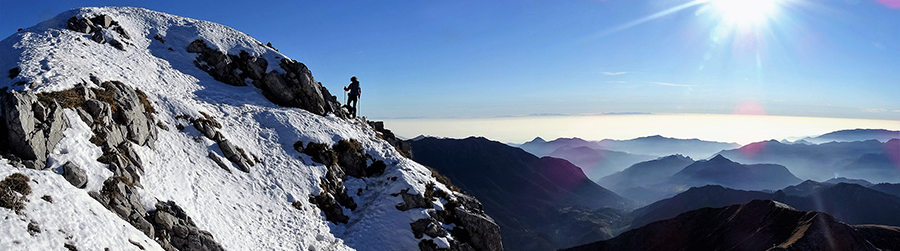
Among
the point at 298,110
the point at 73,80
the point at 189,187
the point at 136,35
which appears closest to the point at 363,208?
the point at 189,187

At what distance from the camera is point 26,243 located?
31.7ft

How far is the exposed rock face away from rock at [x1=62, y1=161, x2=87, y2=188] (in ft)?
1.83

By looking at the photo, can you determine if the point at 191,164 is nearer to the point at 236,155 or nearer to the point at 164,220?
the point at 236,155

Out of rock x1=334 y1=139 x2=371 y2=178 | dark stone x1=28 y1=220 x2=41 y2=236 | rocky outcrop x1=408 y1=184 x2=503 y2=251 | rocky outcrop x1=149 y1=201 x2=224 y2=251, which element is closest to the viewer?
dark stone x1=28 y1=220 x2=41 y2=236

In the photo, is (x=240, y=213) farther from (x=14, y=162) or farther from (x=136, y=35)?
(x=136, y=35)

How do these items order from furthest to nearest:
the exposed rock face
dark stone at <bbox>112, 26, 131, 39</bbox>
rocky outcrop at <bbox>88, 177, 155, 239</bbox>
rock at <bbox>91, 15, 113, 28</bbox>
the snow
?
1. dark stone at <bbox>112, 26, 131, 39</bbox>
2. rock at <bbox>91, 15, 113, 28</bbox>
3. rocky outcrop at <bbox>88, 177, 155, 239</bbox>
4. the exposed rock face
5. the snow

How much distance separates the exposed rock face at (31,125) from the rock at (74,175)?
0.56 m

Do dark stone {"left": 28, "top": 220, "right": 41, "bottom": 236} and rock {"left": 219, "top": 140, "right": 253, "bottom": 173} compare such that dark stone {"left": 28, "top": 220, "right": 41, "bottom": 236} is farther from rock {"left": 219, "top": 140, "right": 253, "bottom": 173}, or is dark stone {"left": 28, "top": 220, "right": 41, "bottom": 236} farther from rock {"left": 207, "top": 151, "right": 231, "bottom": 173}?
rock {"left": 219, "top": 140, "right": 253, "bottom": 173}

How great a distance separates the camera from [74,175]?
12750mm

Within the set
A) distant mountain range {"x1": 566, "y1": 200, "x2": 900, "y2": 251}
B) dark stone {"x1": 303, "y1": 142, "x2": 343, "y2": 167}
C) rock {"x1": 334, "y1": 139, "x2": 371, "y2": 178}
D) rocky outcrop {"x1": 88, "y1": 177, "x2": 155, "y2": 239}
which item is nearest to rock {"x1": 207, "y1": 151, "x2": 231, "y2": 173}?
rocky outcrop {"x1": 88, "y1": 177, "x2": 155, "y2": 239}

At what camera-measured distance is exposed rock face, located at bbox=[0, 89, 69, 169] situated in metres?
12.5

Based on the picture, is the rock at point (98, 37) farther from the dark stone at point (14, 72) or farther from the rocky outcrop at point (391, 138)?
the rocky outcrop at point (391, 138)

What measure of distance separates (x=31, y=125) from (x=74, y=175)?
7.82 feet

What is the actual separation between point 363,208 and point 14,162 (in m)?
14.3
